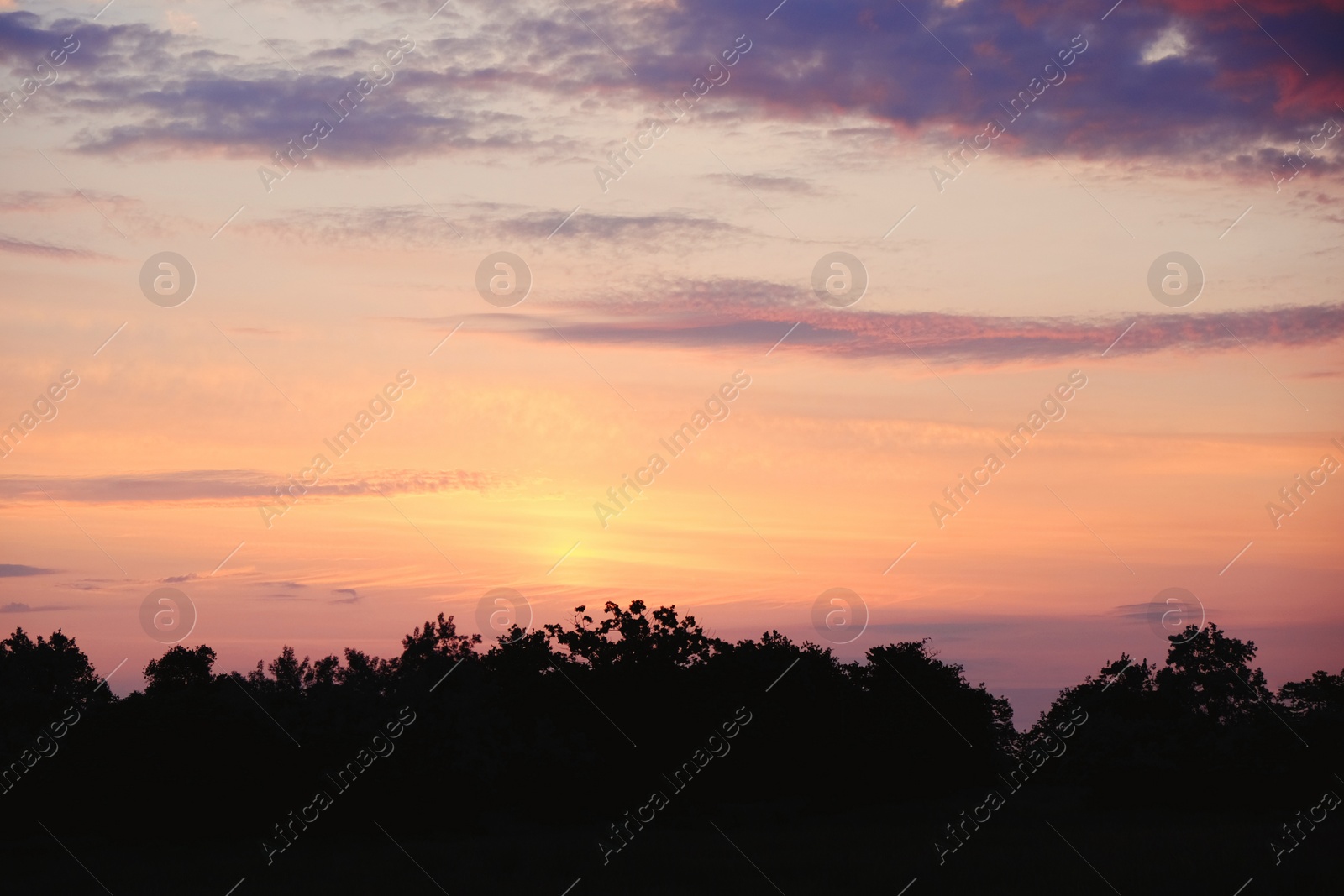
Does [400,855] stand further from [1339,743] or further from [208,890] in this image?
[1339,743]

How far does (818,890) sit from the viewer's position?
28.1 metres

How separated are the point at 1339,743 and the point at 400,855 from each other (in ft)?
122

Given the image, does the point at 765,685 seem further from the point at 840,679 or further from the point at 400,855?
the point at 400,855

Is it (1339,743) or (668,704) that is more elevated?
(668,704)

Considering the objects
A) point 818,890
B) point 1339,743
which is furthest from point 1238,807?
point 818,890

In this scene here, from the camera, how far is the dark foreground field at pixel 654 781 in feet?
97.8

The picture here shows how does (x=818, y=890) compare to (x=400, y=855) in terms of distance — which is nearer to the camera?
(x=818, y=890)

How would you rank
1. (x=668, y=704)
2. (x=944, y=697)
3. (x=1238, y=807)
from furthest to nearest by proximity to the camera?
(x=944, y=697)
(x=1238, y=807)
(x=668, y=704)

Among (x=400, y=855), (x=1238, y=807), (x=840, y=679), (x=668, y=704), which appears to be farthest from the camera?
(x=840, y=679)

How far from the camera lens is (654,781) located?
42.6m

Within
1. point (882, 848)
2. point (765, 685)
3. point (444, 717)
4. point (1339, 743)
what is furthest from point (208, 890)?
point (1339, 743)

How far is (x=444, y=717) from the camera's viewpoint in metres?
37.5

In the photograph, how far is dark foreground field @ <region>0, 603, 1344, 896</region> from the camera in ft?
97.8

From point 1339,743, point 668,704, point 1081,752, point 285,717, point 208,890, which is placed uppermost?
point 285,717
